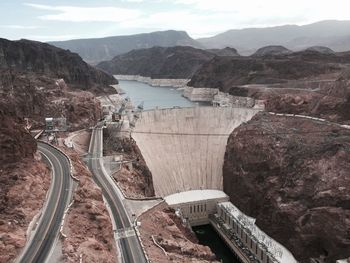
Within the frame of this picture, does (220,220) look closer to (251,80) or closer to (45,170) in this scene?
(45,170)

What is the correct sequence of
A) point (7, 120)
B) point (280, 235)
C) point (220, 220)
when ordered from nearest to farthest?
point (7, 120) < point (280, 235) < point (220, 220)

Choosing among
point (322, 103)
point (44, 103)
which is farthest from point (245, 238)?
point (44, 103)

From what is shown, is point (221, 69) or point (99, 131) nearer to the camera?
point (99, 131)

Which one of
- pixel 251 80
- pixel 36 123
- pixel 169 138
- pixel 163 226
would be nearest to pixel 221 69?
pixel 251 80

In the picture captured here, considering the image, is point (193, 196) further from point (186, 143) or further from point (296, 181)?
point (296, 181)

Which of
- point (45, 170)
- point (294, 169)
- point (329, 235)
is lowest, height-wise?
point (329, 235)

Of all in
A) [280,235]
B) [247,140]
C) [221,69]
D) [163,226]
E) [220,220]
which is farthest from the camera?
[221,69]

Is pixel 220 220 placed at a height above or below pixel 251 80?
below

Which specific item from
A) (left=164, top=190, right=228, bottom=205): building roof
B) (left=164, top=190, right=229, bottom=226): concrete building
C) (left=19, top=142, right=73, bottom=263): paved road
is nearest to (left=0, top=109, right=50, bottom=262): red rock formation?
(left=19, top=142, right=73, bottom=263): paved road
